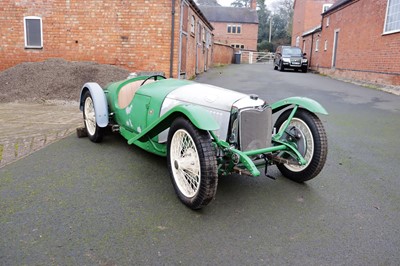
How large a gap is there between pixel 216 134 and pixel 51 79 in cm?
900

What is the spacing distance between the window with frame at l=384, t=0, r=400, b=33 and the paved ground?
13953mm

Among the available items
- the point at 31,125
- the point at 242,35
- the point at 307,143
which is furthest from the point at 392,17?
the point at 242,35

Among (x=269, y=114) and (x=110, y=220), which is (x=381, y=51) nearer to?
(x=269, y=114)

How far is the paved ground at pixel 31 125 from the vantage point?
501cm

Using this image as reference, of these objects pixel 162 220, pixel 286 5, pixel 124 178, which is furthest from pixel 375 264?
pixel 286 5

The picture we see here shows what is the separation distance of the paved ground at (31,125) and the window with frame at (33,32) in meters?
5.27

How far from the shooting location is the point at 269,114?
3.68 m

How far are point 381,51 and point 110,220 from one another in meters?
16.6

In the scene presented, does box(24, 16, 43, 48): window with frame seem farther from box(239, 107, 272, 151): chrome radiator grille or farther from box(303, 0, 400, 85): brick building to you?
box(303, 0, 400, 85): brick building

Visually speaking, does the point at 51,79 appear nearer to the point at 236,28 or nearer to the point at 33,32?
the point at 33,32

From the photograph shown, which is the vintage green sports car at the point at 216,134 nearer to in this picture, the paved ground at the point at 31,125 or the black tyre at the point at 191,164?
the black tyre at the point at 191,164

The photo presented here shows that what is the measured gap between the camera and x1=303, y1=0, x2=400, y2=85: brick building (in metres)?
15.1

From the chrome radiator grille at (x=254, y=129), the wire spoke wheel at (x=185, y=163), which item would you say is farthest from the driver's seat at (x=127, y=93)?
the chrome radiator grille at (x=254, y=129)

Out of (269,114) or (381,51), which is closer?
(269,114)
